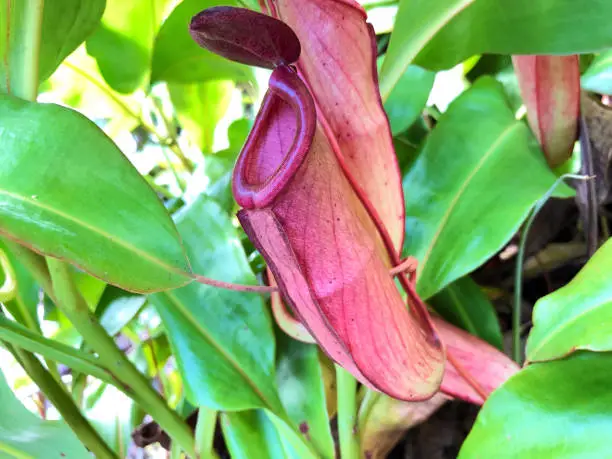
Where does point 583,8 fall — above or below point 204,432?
above

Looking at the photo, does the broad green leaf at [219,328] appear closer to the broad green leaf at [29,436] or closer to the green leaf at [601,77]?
the broad green leaf at [29,436]

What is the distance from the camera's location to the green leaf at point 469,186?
581 mm

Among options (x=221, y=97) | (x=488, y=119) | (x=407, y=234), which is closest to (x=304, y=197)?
(x=407, y=234)

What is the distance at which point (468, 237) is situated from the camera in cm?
59

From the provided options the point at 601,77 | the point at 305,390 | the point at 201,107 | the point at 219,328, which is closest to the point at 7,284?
the point at 219,328

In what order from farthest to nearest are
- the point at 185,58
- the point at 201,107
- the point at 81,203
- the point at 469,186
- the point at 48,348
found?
the point at 201,107
the point at 185,58
the point at 469,186
the point at 48,348
the point at 81,203

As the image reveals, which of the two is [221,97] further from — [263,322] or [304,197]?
[304,197]

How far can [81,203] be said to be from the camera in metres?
0.39

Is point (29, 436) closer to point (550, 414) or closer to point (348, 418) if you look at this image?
point (348, 418)

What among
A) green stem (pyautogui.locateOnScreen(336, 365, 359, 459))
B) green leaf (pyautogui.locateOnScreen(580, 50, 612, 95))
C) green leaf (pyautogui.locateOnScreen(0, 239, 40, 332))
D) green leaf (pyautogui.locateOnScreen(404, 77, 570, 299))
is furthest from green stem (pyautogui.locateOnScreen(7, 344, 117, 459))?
green leaf (pyautogui.locateOnScreen(580, 50, 612, 95))

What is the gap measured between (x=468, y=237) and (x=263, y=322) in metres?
0.25

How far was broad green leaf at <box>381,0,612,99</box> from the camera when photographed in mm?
529

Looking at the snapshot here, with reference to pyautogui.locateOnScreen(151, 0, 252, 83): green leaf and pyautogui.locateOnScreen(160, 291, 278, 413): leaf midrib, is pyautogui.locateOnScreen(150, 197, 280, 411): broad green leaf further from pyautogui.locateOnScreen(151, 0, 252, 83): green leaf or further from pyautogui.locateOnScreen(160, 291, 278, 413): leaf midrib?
Answer: pyautogui.locateOnScreen(151, 0, 252, 83): green leaf

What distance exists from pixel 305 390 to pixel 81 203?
0.33 meters
